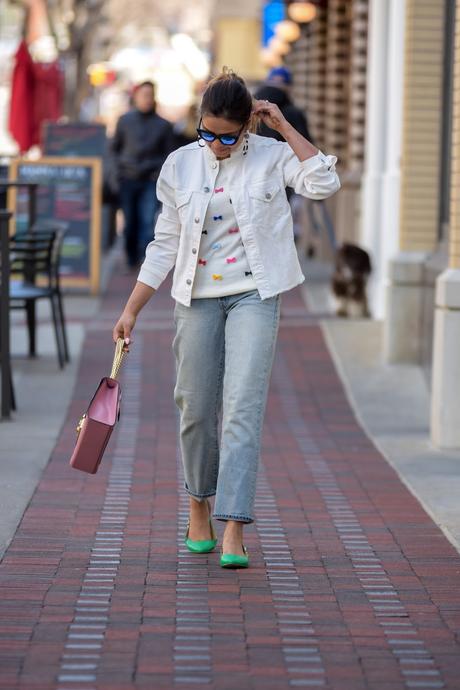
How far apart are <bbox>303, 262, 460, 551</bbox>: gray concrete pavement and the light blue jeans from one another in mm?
1058

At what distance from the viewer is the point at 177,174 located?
20.4 feet

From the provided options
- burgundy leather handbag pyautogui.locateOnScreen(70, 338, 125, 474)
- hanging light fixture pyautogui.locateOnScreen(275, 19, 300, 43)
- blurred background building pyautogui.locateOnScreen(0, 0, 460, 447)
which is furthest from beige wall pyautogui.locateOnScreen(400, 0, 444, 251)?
hanging light fixture pyautogui.locateOnScreen(275, 19, 300, 43)

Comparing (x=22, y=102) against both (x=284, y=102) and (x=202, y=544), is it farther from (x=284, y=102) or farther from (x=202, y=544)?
(x=202, y=544)

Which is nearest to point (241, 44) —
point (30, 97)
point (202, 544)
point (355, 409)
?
point (30, 97)

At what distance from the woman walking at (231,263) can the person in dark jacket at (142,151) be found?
10.8m

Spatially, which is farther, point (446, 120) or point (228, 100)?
point (446, 120)

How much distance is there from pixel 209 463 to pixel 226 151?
1.19 meters

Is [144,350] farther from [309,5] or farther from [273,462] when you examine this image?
[309,5]

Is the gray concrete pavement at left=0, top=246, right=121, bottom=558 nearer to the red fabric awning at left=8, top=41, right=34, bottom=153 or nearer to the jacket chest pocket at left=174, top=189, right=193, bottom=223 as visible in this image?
the jacket chest pocket at left=174, top=189, right=193, bottom=223

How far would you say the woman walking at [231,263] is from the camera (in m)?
6.07

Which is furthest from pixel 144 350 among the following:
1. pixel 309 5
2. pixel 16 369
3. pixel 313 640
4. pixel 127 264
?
pixel 309 5

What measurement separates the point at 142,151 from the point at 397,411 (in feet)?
24.2

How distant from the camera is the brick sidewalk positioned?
4.95 meters

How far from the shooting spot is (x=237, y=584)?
6004 mm
